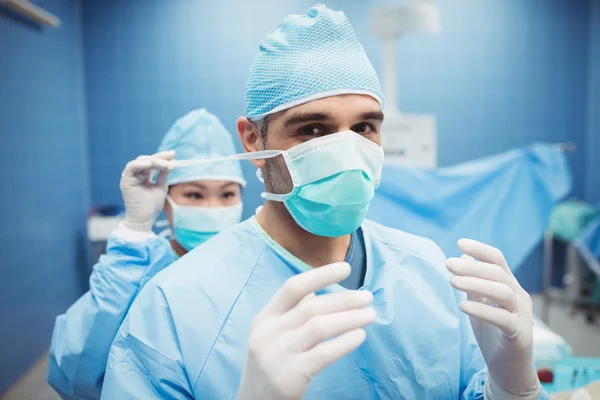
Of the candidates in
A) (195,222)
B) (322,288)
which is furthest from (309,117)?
(195,222)

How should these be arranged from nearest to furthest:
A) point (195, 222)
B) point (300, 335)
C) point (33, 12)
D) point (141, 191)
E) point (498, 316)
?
point (300, 335) < point (498, 316) < point (141, 191) < point (195, 222) < point (33, 12)

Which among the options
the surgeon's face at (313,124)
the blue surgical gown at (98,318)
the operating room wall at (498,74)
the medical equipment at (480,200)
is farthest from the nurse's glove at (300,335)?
the operating room wall at (498,74)

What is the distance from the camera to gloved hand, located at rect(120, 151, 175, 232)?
4.32ft

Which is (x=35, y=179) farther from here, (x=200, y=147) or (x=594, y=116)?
(x=594, y=116)

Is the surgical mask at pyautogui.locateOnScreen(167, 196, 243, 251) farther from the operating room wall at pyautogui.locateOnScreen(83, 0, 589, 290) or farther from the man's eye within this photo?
the operating room wall at pyautogui.locateOnScreen(83, 0, 589, 290)

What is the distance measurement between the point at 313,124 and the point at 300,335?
15.2 inches

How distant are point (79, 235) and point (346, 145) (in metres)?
1.68

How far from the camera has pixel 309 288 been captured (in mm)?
708

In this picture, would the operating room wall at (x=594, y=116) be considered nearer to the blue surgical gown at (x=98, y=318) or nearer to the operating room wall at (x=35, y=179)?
the operating room wall at (x=35, y=179)

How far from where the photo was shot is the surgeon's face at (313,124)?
2.91 feet

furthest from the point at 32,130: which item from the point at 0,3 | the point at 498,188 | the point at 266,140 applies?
the point at 498,188

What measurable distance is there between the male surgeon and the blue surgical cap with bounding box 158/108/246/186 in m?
0.71

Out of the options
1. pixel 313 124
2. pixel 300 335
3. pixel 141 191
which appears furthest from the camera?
pixel 141 191

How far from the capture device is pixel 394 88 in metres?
2.48
